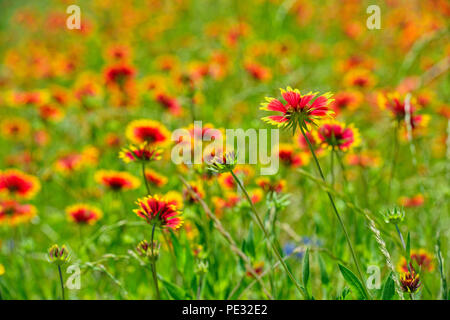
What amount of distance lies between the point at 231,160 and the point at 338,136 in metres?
0.23

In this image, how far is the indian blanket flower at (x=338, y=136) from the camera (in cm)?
60

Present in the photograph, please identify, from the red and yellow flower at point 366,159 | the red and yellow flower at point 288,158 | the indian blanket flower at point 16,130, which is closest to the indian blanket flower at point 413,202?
the red and yellow flower at point 366,159

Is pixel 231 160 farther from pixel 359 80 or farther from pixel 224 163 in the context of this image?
pixel 359 80

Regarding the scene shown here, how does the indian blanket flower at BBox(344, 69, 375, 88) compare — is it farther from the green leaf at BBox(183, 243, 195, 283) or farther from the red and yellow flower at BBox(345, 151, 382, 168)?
the green leaf at BBox(183, 243, 195, 283)

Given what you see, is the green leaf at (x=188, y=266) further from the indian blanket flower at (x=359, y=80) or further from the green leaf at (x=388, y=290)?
the indian blanket flower at (x=359, y=80)

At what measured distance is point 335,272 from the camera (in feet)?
2.43

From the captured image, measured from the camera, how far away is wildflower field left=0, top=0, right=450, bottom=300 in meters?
0.58

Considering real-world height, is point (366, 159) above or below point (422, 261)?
above

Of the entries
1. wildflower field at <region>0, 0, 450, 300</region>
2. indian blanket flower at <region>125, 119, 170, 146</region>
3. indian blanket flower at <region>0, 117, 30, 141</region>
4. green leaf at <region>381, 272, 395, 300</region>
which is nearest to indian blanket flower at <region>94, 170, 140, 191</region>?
wildflower field at <region>0, 0, 450, 300</region>

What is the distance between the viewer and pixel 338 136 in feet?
2.05

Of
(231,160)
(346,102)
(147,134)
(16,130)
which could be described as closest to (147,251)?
(231,160)

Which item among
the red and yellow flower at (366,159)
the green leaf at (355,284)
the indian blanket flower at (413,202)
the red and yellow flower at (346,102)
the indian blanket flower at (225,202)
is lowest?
the green leaf at (355,284)

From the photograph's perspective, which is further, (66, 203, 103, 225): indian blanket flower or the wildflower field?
(66, 203, 103, 225): indian blanket flower

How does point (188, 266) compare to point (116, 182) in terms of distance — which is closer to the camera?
point (188, 266)
